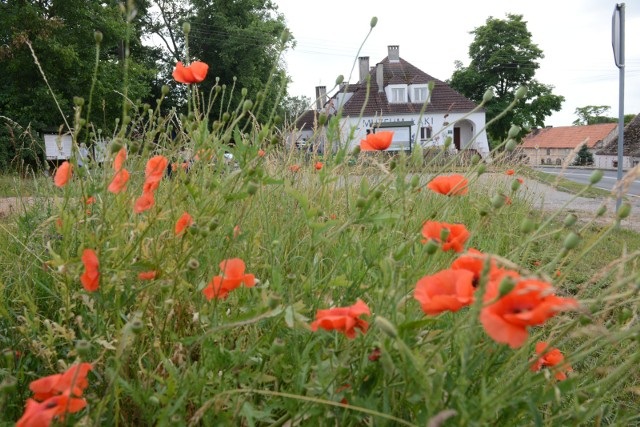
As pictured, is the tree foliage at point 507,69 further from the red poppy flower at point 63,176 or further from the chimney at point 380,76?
the red poppy flower at point 63,176

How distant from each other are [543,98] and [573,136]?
24.4 meters

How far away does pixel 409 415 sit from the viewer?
957 millimetres

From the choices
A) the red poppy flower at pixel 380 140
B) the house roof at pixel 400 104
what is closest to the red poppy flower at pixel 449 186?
the red poppy flower at pixel 380 140

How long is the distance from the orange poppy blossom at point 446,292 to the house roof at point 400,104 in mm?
26722

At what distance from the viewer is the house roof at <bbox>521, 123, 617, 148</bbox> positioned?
49.1m

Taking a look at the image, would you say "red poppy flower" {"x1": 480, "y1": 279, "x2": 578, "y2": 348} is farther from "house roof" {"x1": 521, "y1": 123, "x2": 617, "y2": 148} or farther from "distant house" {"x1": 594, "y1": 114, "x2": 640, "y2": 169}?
"house roof" {"x1": 521, "y1": 123, "x2": 617, "y2": 148}

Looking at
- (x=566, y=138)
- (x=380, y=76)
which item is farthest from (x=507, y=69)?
(x=566, y=138)

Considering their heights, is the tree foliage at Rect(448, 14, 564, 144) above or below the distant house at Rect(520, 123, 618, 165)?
above

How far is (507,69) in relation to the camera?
103 feet

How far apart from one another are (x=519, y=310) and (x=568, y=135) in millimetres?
57977

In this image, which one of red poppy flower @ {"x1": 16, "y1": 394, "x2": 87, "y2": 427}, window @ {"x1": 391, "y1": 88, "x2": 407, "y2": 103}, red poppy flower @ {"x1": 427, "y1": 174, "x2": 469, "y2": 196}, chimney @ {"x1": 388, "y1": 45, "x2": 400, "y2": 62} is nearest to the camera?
red poppy flower @ {"x1": 16, "y1": 394, "x2": 87, "y2": 427}

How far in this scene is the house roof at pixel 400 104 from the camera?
1102 inches

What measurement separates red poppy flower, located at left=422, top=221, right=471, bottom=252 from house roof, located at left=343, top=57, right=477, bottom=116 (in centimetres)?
2647

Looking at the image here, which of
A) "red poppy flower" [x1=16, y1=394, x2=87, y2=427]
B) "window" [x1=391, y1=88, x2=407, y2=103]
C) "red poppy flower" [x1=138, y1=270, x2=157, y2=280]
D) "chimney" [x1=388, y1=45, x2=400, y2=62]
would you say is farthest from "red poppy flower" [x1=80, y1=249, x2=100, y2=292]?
"chimney" [x1=388, y1=45, x2=400, y2=62]
